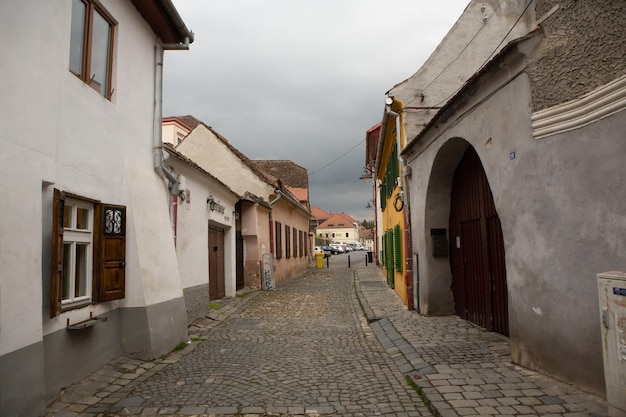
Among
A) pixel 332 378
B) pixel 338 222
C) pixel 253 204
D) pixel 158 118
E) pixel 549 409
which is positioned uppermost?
pixel 338 222

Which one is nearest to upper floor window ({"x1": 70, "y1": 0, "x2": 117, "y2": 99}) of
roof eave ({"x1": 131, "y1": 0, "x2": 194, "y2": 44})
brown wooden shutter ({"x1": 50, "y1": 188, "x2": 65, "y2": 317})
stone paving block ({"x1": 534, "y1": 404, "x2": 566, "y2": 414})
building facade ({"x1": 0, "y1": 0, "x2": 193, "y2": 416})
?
building facade ({"x1": 0, "y1": 0, "x2": 193, "y2": 416})

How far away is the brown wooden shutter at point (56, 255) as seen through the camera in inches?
177

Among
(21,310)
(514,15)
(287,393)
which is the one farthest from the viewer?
(514,15)

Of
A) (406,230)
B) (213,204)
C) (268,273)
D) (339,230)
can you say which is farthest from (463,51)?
(339,230)

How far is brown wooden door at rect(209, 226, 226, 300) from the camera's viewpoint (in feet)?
37.8

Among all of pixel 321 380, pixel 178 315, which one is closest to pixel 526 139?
pixel 321 380

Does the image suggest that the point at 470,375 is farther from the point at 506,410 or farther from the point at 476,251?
the point at 476,251

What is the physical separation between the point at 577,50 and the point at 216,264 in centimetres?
957

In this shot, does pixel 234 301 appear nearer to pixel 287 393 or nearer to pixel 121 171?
pixel 121 171

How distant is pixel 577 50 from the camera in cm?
438

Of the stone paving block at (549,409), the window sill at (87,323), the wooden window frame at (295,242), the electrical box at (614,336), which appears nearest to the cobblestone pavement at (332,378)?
the stone paving block at (549,409)

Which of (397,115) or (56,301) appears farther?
(397,115)

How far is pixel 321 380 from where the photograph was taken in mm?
5332

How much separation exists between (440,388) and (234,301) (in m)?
8.00
